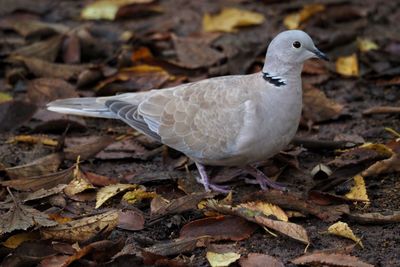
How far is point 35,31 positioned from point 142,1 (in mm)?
1211

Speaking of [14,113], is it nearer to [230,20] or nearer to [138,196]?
[138,196]

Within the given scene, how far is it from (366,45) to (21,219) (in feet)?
12.0

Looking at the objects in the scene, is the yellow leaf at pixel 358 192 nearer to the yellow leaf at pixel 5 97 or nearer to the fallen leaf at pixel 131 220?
the fallen leaf at pixel 131 220

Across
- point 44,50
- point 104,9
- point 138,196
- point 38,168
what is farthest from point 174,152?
point 104,9

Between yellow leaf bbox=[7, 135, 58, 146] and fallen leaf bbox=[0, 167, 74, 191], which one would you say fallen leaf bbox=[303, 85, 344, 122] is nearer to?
yellow leaf bbox=[7, 135, 58, 146]

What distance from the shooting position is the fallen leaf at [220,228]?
4.09 metres

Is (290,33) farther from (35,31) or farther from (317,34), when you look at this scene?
(35,31)

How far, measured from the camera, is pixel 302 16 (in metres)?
7.25

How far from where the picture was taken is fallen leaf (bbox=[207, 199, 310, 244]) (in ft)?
13.2

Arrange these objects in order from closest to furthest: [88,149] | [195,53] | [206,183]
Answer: [206,183], [88,149], [195,53]

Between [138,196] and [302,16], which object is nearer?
[138,196]

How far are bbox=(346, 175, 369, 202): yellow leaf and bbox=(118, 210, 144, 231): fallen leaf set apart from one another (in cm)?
116

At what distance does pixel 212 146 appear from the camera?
4754mm

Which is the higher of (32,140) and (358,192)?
(358,192)
